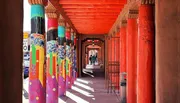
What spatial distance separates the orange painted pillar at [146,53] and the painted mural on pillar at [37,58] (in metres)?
3.35

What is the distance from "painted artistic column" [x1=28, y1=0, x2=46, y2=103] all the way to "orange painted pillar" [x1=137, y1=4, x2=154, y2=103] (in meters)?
3.35

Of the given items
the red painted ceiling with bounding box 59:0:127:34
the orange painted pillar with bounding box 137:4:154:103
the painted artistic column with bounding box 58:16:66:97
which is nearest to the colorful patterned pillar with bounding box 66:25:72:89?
the painted artistic column with bounding box 58:16:66:97

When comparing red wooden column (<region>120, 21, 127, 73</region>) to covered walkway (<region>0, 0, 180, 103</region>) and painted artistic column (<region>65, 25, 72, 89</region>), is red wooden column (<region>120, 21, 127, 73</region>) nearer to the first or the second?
covered walkway (<region>0, 0, 180, 103</region>)

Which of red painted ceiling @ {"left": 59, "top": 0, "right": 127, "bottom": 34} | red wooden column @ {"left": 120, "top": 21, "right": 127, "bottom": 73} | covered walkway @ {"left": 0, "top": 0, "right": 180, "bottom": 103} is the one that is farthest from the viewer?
red wooden column @ {"left": 120, "top": 21, "right": 127, "bottom": 73}

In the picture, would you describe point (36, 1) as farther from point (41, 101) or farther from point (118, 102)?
point (118, 102)

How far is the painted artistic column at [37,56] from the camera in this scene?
877 cm

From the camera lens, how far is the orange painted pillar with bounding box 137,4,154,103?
7141 millimetres

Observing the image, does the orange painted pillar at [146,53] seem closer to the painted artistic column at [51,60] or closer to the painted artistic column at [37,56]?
the painted artistic column at [37,56]

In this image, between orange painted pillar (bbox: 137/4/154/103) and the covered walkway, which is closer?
the covered walkway

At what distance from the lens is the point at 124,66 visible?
46.3 feet

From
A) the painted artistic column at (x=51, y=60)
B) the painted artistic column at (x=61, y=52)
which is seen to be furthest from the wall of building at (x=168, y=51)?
the painted artistic column at (x=61, y=52)

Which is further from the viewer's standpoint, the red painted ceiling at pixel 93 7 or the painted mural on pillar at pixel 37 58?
the red painted ceiling at pixel 93 7

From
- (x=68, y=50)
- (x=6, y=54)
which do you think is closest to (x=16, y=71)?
(x=6, y=54)

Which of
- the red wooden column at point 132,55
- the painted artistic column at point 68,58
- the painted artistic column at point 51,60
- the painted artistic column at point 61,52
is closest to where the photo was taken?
the red wooden column at point 132,55
